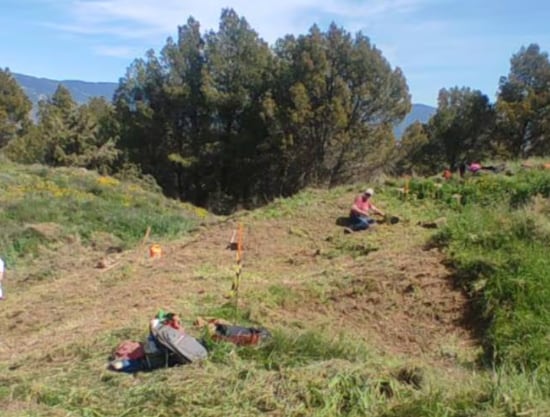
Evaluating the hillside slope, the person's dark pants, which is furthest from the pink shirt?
the hillside slope

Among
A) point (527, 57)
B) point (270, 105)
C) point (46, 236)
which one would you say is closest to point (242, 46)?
point (270, 105)

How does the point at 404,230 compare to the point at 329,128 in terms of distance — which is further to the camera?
the point at 329,128

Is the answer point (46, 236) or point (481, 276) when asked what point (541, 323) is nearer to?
point (481, 276)

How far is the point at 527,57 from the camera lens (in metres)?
27.0

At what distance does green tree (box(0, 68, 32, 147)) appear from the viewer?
41844mm

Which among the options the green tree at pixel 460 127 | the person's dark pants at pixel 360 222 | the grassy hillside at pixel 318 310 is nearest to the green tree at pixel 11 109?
Result: the green tree at pixel 460 127

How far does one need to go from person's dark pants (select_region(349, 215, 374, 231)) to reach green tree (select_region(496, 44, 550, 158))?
1773cm

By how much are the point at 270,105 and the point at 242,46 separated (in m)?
4.48

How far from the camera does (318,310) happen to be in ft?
22.4

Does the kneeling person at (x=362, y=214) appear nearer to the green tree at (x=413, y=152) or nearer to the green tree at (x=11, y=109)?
the green tree at (x=413, y=152)

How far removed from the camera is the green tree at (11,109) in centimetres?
4184

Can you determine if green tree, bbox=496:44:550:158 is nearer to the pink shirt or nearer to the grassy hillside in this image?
the grassy hillside

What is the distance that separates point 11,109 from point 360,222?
37.5 metres

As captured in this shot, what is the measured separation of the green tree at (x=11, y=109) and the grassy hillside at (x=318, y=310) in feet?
102
